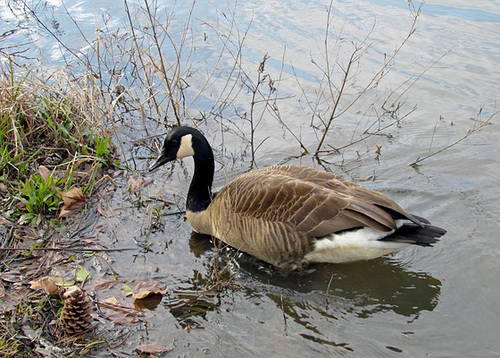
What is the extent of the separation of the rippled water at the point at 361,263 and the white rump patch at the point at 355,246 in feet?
0.71

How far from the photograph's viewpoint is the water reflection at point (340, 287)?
424 centimetres

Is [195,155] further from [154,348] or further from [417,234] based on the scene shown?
[417,234]

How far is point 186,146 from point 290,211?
4.86 feet

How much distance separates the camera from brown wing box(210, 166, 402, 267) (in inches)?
177

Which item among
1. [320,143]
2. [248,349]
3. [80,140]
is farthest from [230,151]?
[248,349]

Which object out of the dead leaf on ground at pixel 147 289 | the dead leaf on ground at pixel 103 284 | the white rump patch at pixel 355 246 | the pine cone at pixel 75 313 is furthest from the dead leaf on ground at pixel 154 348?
the white rump patch at pixel 355 246

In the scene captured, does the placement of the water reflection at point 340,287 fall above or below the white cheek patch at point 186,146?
below

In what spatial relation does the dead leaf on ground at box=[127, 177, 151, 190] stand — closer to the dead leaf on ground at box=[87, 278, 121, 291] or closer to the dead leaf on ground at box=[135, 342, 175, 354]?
the dead leaf on ground at box=[87, 278, 121, 291]

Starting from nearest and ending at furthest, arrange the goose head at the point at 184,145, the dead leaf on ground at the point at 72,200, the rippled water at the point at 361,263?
1. the rippled water at the point at 361,263
2. the dead leaf on ground at the point at 72,200
3. the goose head at the point at 184,145

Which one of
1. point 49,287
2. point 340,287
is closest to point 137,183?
point 49,287

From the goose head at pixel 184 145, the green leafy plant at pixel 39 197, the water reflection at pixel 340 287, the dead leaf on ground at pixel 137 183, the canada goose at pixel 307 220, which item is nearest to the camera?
the water reflection at pixel 340 287

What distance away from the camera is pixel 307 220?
15.1ft

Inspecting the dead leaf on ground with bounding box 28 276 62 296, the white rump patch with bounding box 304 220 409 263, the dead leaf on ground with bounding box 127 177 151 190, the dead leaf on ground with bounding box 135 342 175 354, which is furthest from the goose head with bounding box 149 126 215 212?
the dead leaf on ground with bounding box 135 342 175 354

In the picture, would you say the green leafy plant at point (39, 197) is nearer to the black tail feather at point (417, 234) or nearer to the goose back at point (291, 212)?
the goose back at point (291, 212)
